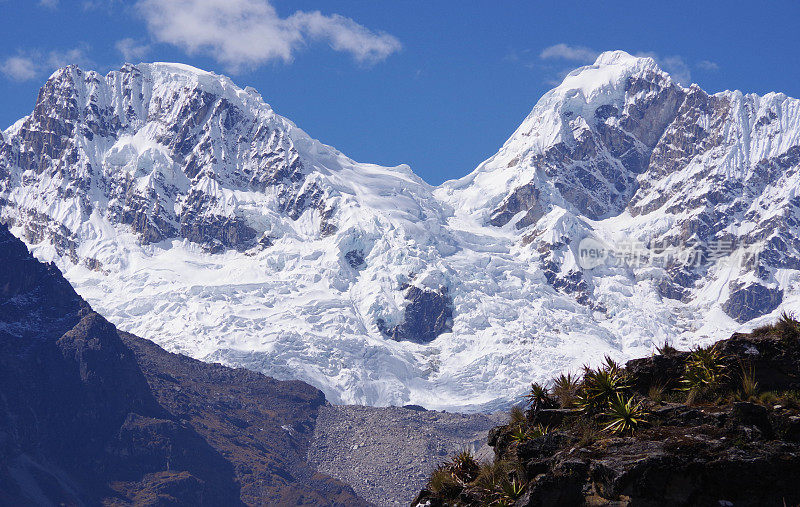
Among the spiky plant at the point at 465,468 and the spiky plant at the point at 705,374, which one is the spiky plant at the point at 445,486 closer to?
the spiky plant at the point at 465,468

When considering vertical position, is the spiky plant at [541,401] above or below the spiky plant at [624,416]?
above

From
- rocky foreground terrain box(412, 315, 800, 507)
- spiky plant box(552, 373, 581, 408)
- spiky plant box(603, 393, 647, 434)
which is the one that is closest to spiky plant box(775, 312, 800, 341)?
rocky foreground terrain box(412, 315, 800, 507)

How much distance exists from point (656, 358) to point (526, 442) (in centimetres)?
539

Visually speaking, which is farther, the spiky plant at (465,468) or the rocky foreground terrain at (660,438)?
the spiky plant at (465,468)

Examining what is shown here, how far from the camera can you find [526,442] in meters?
32.3

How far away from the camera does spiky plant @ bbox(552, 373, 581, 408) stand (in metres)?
33.8

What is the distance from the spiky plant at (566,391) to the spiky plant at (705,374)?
348 centimetres

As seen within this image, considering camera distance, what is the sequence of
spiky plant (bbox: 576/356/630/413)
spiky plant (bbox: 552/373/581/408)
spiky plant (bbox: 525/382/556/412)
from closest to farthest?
spiky plant (bbox: 576/356/630/413) → spiky plant (bbox: 552/373/581/408) → spiky plant (bbox: 525/382/556/412)

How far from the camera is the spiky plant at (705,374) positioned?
32.1m

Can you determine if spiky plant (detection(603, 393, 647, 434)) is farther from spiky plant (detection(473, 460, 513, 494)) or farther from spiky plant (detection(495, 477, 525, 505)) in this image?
spiky plant (detection(473, 460, 513, 494))

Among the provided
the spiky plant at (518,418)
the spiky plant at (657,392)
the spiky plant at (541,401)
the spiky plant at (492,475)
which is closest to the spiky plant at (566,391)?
the spiky plant at (541,401)

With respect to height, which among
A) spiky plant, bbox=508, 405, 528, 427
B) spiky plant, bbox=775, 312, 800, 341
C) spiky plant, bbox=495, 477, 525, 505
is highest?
spiky plant, bbox=775, 312, 800, 341

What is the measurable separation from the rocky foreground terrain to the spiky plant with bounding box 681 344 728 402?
39 mm

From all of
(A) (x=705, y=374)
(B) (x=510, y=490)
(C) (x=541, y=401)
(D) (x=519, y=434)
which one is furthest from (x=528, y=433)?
(A) (x=705, y=374)
